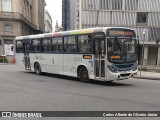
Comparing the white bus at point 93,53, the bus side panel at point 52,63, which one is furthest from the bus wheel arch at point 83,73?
the bus side panel at point 52,63

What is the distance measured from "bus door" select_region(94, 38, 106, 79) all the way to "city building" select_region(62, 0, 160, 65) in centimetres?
2752

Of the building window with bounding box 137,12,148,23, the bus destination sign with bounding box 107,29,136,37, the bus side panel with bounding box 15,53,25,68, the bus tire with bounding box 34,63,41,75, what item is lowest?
the bus tire with bounding box 34,63,41,75

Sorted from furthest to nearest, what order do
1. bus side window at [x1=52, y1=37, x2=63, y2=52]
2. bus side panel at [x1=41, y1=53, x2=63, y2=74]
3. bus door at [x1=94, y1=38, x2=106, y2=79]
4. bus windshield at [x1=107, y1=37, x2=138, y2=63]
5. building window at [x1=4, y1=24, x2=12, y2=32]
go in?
building window at [x1=4, y1=24, x2=12, y2=32]
bus side panel at [x1=41, y1=53, x2=63, y2=74]
bus side window at [x1=52, y1=37, x2=63, y2=52]
bus door at [x1=94, y1=38, x2=106, y2=79]
bus windshield at [x1=107, y1=37, x2=138, y2=63]

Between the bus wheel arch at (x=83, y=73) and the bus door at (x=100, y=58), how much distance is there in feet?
3.39

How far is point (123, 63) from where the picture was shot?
1399 cm

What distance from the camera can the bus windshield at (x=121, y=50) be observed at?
13696 millimetres

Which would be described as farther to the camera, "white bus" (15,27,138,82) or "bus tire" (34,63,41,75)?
"bus tire" (34,63,41,75)

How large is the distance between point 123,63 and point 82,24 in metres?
28.0

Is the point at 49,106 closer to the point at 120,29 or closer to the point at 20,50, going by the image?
the point at 120,29

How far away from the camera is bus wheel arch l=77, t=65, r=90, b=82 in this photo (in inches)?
600

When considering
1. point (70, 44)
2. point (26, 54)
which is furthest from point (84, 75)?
point (26, 54)

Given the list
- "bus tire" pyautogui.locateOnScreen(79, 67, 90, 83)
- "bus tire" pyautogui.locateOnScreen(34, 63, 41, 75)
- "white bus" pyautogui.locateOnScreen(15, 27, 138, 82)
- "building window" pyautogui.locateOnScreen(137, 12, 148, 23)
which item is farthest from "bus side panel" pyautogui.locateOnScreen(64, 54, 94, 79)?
"building window" pyautogui.locateOnScreen(137, 12, 148, 23)

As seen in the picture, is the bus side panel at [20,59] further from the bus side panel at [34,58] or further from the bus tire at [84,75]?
the bus tire at [84,75]

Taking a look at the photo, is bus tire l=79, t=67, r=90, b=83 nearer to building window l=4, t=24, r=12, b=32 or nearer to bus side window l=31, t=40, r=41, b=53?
bus side window l=31, t=40, r=41, b=53
